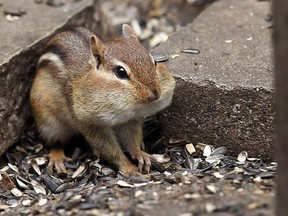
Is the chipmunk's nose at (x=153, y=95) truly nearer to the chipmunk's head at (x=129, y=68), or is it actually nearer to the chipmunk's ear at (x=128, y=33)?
the chipmunk's head at (x=129, y=68)

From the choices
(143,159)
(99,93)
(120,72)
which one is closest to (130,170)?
(143,159)

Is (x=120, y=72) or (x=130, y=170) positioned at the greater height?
(x=120, y=72)

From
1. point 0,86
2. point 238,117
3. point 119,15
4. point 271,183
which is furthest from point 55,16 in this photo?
point 271,183

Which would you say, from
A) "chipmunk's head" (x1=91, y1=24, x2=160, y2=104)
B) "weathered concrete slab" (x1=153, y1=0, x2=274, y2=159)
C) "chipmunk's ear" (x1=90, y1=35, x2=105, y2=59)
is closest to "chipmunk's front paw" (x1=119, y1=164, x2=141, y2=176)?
"weathered concrete slab" (x1=153, y1=0, x2=274, y2=159)

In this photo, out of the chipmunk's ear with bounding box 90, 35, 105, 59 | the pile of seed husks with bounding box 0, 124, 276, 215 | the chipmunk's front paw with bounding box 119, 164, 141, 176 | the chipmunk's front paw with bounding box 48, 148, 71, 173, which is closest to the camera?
the pile of seed husks with bounding box 0, 124, 276, 215

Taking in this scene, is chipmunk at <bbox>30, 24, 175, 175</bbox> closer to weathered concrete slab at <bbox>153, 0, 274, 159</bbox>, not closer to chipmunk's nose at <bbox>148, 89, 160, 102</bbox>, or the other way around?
chipmunk's nose at <bbox>148, 89, 160, 102</bbox>

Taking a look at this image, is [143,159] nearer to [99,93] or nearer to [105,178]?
[105,178]

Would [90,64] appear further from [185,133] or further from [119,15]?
[119,15]
